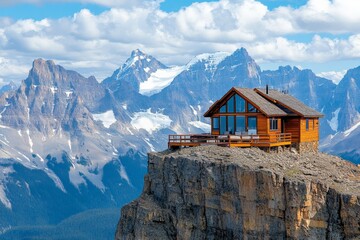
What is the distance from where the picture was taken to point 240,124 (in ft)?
232

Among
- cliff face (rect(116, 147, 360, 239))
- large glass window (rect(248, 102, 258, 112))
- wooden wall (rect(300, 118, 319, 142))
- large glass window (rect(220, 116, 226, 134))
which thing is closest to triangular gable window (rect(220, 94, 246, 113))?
large glass window (rect(248, 102, 258, 112))

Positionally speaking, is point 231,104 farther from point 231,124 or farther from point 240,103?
point 231,124

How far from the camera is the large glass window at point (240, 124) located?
70.3 metres

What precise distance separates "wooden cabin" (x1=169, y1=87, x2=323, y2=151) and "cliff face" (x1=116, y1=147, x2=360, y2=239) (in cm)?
347

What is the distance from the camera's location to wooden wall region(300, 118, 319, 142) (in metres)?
72.4

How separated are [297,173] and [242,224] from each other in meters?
5.41

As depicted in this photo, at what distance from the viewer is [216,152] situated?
6019cm

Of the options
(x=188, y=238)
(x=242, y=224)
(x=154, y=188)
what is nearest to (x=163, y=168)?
(x=154, y=188)

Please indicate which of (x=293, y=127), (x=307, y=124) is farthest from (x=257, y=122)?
(x=307, y=124)

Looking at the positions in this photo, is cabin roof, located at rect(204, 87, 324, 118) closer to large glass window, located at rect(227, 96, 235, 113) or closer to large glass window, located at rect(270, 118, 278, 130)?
large glass window, located at rect(227, 96, 235, 113)

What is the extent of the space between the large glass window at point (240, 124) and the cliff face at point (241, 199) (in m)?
6.34

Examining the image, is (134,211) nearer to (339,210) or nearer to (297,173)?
(297,173)

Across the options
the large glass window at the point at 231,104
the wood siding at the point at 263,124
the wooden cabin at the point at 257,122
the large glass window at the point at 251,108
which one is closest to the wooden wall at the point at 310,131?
the wooden cabin at the point at 257,122

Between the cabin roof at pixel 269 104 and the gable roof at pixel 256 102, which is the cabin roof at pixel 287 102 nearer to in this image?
the cabin roof at pixel 269 104
